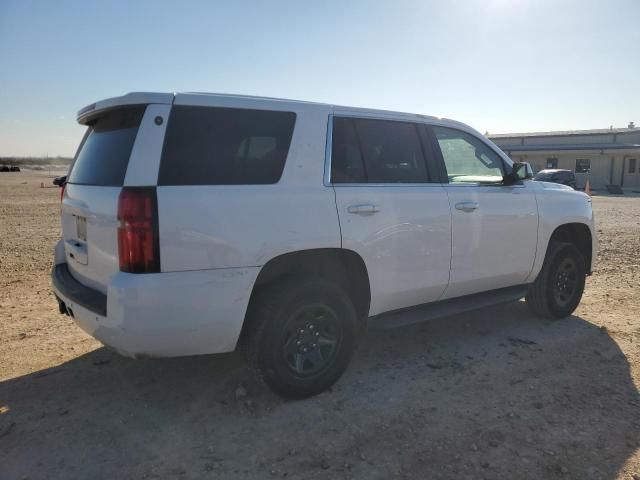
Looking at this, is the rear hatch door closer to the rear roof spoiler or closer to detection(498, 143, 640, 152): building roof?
the rear roof spoiler

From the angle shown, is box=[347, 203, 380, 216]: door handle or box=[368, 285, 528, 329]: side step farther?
box=[368, 285, 528, 329]: side step

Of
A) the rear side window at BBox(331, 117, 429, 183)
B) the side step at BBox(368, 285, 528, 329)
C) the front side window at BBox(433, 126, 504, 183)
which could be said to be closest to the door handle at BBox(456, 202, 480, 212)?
the front side window at BBox(433, 126, 504, 183)

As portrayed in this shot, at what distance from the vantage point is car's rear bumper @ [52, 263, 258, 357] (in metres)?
2.92

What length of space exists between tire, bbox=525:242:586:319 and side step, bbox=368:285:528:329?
309 mm

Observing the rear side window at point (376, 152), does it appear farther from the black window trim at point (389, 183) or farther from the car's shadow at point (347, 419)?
the car's shadow at point (347, 419)

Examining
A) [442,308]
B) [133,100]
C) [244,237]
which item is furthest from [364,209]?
[133,100]

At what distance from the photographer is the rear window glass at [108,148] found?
3178mm

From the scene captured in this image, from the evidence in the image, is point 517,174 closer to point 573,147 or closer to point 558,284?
point 558,284

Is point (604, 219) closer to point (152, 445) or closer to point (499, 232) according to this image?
point (499, 232)

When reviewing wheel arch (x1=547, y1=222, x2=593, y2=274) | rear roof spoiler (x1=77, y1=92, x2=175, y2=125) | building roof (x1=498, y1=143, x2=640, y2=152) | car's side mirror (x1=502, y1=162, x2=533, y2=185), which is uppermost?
building roof (x1=498, y1=143, x2=640, y2=152)

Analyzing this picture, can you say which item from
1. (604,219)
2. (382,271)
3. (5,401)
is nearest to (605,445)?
(382,271)

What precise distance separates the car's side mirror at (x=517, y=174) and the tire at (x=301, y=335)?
2148mm

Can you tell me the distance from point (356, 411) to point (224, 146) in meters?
1.98

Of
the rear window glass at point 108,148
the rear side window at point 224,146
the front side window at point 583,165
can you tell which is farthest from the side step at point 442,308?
the front side window at point 583,165
